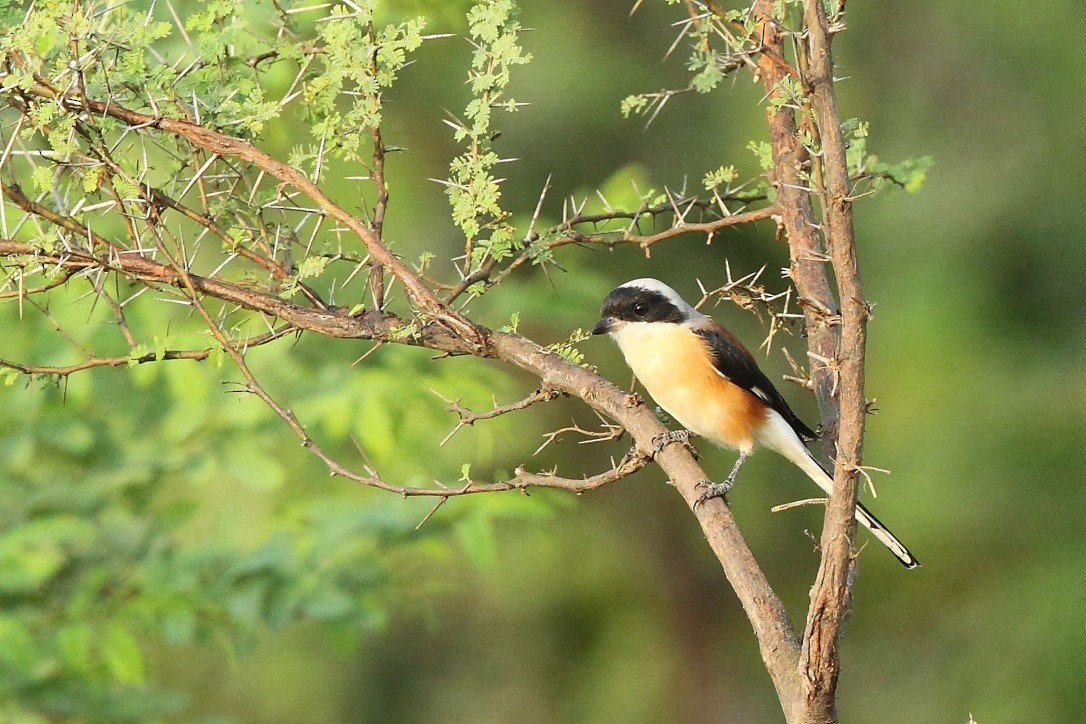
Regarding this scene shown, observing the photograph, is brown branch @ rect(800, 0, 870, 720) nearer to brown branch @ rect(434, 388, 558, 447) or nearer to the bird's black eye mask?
brown branch @ rect(434, 388, 558, 447)

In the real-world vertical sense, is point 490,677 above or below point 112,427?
below

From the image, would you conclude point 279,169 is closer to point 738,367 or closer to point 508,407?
point 508,407

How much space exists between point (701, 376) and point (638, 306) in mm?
338

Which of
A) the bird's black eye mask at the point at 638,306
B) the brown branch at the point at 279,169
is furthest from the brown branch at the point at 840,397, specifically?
the bird's black eye mask at the point at 638,306

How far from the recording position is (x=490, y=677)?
1323 cm

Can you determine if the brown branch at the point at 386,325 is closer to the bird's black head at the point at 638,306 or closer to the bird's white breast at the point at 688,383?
the bird's white breast at the point at 688,383

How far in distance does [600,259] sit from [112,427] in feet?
18.1

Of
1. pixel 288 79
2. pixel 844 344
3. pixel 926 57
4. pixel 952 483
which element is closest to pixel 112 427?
pixel 288 79

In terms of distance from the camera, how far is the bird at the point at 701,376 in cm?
454

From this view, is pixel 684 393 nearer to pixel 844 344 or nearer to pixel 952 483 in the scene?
pixel 844 344

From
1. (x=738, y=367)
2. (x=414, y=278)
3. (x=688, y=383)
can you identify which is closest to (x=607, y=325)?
(x=688, y=383)

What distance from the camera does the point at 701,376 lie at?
4547mm

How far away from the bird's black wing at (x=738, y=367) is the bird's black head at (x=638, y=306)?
11 cm

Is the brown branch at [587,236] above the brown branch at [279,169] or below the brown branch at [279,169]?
below
